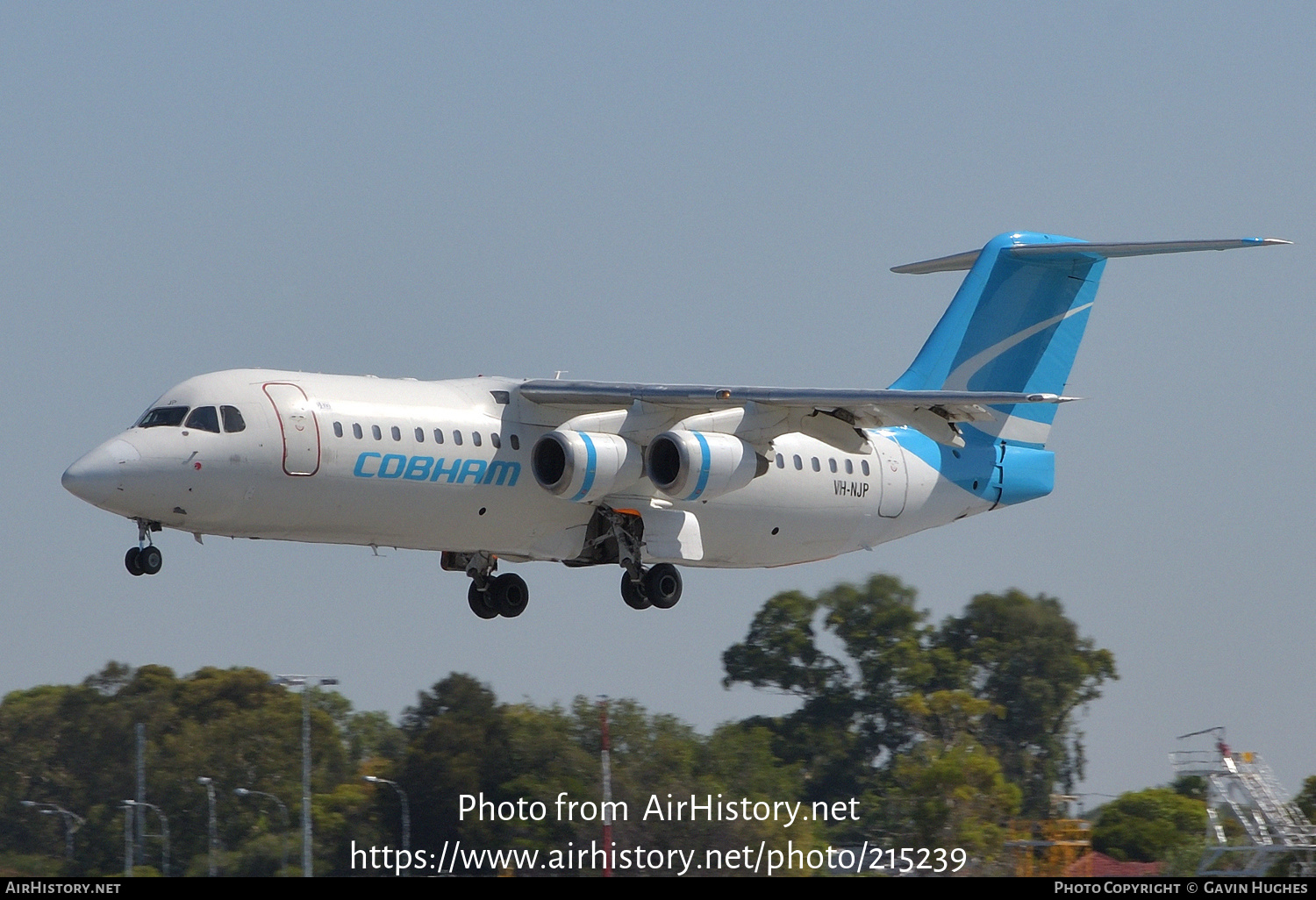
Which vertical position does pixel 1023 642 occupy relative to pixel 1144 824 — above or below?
above

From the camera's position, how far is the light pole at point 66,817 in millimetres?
22312

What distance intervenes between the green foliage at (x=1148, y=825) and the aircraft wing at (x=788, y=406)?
289 inches

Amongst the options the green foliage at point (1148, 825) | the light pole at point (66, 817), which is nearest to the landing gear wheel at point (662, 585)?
the light pole at point (66, 817)

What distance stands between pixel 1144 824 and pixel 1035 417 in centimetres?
576

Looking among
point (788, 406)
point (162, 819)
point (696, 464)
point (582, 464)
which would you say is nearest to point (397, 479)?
point (582, 464)

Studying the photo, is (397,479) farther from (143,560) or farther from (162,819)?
(162,819)

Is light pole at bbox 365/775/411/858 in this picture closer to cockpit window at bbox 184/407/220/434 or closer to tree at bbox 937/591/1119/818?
cockpit window at bbox 184/407/220/434

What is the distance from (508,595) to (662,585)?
5.55 feet

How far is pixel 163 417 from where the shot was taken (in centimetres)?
1777

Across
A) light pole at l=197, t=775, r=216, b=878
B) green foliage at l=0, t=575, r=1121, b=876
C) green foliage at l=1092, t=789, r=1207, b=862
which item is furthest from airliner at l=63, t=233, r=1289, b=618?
green foliage at l=1092, t=789, r=1207, b=862
